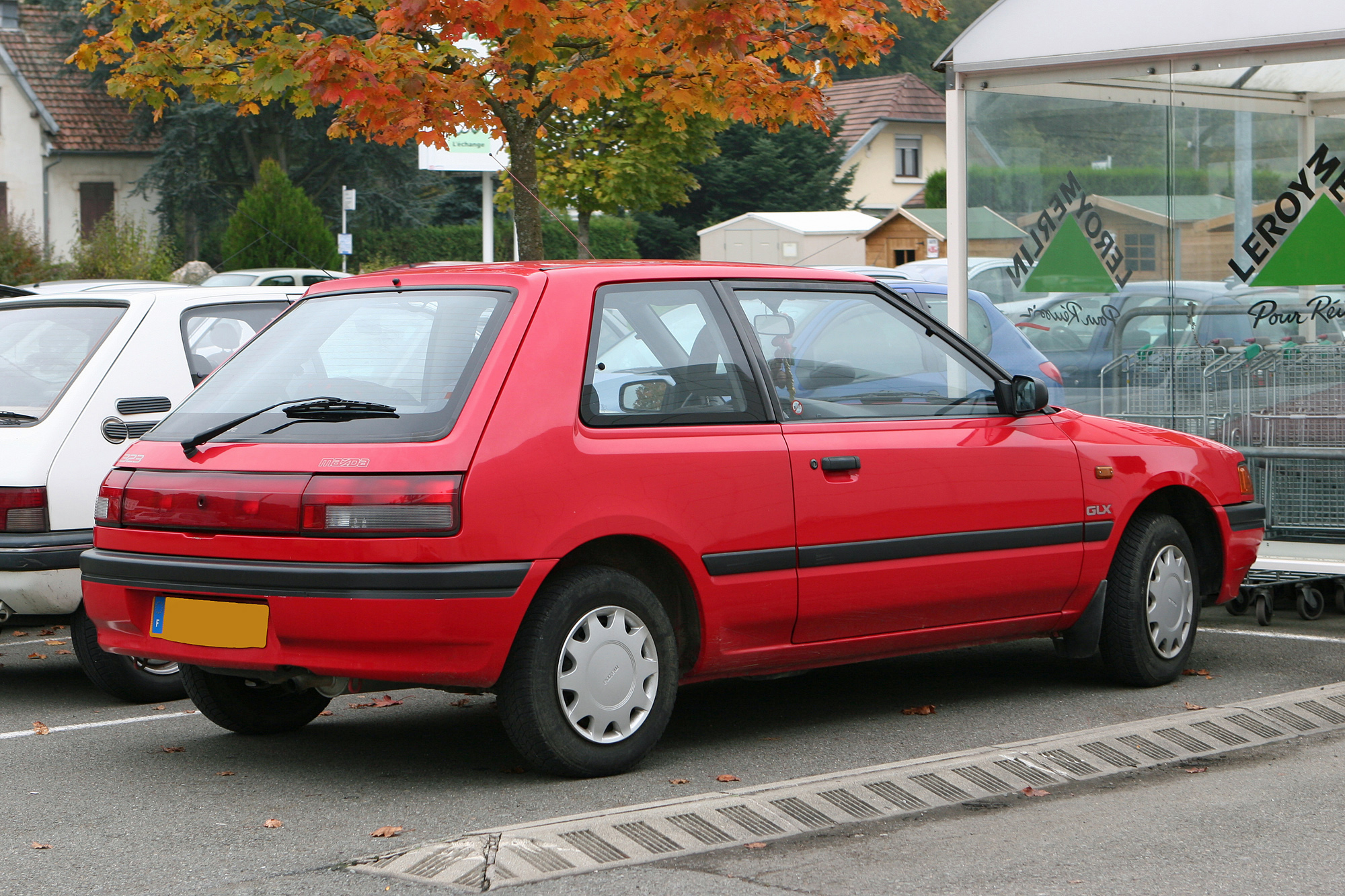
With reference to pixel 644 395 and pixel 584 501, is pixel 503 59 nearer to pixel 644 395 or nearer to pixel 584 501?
pixel 644 395

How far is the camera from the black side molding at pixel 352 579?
4.94 metres

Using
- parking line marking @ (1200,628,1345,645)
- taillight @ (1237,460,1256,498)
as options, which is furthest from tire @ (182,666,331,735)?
parking line marking @ (1200,628,1345,645)

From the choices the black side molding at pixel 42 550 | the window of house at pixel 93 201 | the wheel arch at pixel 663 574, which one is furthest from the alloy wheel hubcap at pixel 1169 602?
the window of house at pixel 93 201

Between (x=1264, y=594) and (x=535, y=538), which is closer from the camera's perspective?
(x=535, y=538)

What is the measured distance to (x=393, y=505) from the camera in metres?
4.95

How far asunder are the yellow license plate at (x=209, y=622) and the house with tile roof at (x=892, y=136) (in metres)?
65.8

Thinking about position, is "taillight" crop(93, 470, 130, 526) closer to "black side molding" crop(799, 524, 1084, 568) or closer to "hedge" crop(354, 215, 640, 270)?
"black side molding" crop(799, 524, 1084, 568)

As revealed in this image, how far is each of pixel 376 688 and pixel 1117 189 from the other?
6181 millimetres

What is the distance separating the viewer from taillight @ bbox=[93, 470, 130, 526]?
5.55 metres

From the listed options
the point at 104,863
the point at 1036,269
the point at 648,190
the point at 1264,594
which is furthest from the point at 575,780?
the point at 648,190

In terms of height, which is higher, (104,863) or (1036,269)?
(1036,269)

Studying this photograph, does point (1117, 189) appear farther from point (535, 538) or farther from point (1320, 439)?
point (535, 538)

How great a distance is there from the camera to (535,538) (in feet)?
16.6

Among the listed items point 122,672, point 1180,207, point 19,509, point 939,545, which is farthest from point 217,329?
point 1180,207
